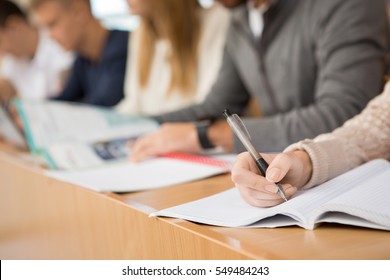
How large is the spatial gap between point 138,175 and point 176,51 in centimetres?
83

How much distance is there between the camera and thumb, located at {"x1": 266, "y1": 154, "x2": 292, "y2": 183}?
0.62 metres

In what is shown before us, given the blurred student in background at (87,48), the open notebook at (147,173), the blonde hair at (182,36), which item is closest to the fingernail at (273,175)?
the open notebook at (147,173)

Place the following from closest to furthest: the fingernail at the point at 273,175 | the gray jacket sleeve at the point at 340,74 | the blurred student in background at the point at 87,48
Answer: the fingernail at the point at 273,175, the gray jacket sleeve at the point at 340,74, the blurred student in background at the point at 87,48

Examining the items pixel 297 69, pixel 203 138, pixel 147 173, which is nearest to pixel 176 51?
pixel 297 69

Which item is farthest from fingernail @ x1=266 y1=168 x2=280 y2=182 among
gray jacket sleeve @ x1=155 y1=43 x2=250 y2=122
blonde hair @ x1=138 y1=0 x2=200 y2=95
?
blonde hair @ x1=138 y1=0 x2=200 y2=95

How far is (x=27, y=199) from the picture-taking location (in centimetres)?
116

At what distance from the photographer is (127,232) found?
739 millimetres

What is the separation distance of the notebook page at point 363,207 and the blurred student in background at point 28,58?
92.5 inches

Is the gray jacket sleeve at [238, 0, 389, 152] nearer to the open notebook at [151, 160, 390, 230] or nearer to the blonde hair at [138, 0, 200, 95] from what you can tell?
the open notebook at [151, 160, 390, 230]

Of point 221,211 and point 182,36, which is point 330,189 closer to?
point 221,211

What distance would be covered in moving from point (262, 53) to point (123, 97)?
914 mm

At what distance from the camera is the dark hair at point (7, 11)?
2.84m

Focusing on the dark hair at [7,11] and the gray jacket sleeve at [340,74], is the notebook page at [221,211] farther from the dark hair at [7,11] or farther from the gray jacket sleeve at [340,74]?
the dark hair at [7,11]
